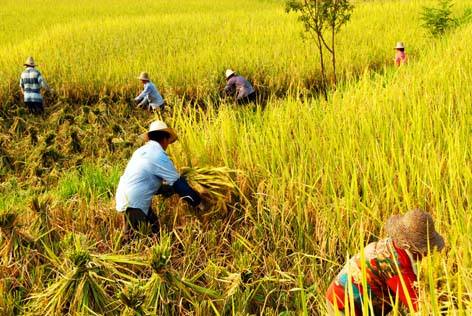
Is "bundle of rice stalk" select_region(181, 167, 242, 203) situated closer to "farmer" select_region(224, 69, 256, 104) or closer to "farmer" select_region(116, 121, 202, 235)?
"farmer" select_region(116, 121, 202, 235)

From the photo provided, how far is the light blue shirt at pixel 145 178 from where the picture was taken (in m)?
3.10

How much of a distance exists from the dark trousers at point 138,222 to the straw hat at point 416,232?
1.76 meters

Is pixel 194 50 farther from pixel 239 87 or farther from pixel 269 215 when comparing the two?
pixel 269 215

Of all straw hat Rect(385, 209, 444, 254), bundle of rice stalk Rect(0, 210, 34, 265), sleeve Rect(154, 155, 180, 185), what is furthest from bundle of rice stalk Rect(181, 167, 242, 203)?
straw hat Rect(385, 209, 444, 254)

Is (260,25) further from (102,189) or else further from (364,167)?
(364,167)

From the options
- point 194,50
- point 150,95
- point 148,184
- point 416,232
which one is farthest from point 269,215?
point 194,50

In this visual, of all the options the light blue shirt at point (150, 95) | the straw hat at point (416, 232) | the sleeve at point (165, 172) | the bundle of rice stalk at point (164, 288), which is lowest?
the bundle of rice stalk at point (164, 288)

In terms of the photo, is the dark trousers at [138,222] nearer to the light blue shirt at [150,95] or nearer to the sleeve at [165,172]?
the sleeve at [165,172]

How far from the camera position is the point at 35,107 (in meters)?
7.64

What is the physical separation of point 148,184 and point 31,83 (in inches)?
208

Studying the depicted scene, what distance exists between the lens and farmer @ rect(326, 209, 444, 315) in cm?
172

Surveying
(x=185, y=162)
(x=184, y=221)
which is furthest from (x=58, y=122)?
(x=184, y=221)

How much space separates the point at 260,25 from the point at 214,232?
10398 millimetres

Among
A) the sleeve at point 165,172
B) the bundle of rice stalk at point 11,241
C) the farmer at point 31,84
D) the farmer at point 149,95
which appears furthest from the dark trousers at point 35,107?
the sleeve at point 165,172
